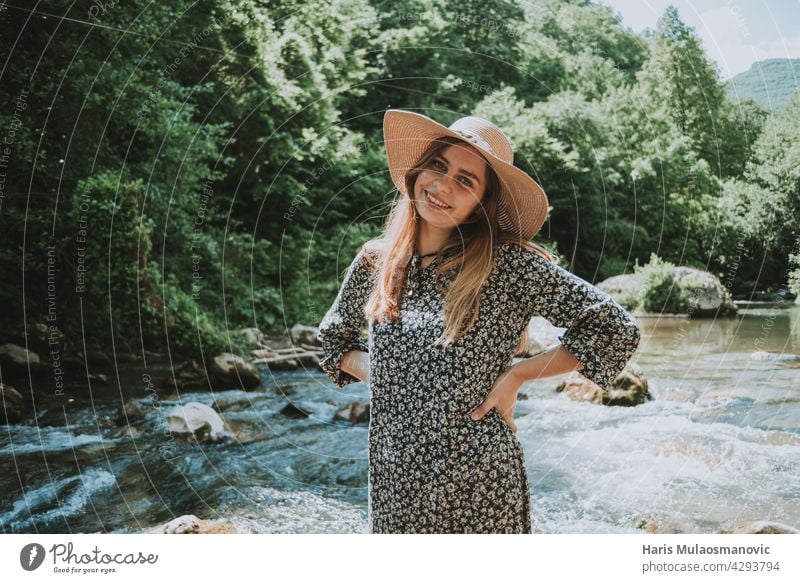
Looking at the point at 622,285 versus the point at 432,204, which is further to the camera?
the point at 622,285

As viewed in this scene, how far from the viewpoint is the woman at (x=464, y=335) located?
4.06 feet

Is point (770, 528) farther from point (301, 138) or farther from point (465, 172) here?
point (301, 138)

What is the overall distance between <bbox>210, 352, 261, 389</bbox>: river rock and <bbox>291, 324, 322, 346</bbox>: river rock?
38 cm

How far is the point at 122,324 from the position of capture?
137 inches

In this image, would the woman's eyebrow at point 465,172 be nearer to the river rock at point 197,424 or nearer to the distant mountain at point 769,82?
the distant mountain at point 769,82

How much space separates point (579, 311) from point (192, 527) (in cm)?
192

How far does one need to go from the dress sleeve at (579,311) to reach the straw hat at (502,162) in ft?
0.36

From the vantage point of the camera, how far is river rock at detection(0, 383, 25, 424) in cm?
279

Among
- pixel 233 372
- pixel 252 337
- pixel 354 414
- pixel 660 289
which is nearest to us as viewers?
pixel 660 289

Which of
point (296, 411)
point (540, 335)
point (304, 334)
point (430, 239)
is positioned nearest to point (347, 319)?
point (430, 239)

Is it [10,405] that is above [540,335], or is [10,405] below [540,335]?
below

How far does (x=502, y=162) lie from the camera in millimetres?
1291
